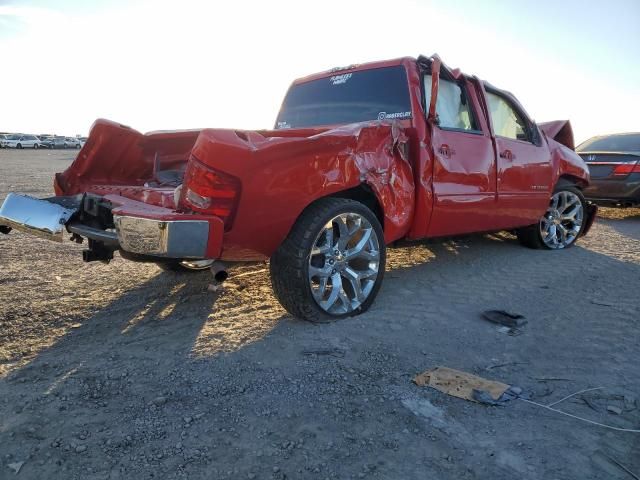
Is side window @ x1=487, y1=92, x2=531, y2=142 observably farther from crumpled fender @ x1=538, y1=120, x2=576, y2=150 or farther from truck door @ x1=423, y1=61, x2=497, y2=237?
crumpled fender @ x1=538, y1=120, x2=576, y2=150

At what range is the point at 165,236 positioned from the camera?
260 cm

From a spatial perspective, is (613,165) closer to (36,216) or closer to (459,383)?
(459,383)

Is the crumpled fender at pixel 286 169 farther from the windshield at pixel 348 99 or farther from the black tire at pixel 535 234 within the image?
the black tire at pixel 535 234

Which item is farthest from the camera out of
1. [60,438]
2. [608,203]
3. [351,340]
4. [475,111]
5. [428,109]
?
[608,203]

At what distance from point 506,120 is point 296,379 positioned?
12.9 ft

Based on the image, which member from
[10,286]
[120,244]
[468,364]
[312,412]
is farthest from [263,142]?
[10,286]

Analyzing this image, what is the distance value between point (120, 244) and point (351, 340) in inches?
59.0

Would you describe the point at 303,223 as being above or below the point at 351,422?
above

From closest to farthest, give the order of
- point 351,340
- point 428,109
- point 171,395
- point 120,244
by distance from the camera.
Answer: point 171,395 → point 120,244 → point 351,340 → point 428,109

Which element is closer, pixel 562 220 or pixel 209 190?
pixel 209 190

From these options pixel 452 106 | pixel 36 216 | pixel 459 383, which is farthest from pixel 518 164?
pixel 36 216

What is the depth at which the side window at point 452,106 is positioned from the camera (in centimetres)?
426

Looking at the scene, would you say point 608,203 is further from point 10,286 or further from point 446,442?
point 10,286

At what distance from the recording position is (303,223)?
317 centimetres
